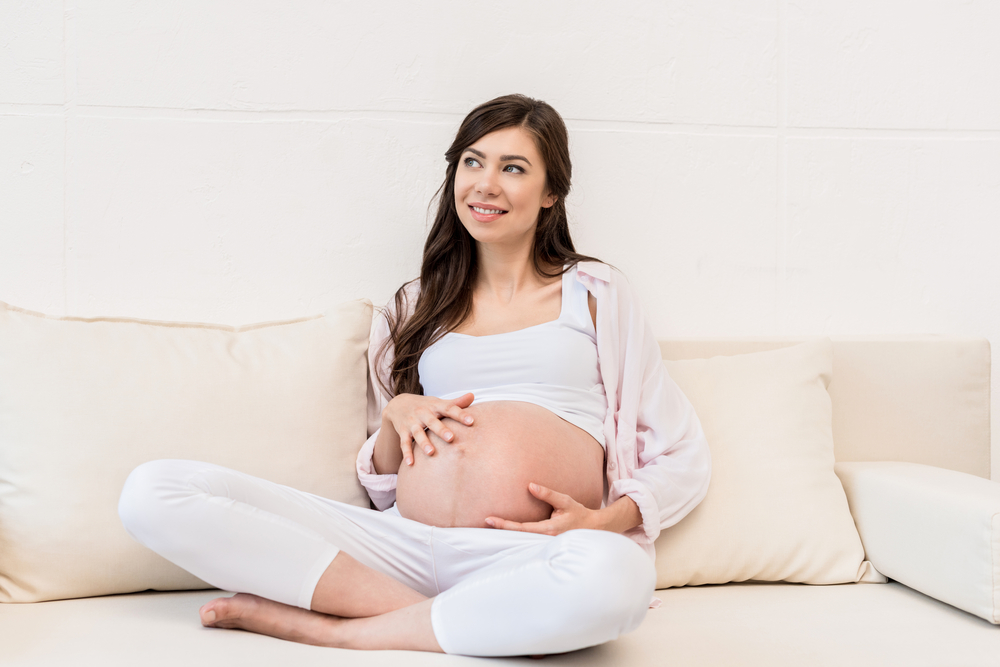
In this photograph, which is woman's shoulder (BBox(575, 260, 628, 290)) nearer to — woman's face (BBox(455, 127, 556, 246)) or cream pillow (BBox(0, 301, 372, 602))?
woman's face (BBox(455, 127, 556, 246))

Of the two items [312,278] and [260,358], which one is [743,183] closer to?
[312,278]

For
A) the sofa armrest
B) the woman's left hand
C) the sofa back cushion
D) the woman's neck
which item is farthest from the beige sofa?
the woman's neck

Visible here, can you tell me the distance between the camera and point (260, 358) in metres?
1.61

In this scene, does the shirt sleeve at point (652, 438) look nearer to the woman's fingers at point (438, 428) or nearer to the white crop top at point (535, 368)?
the white crop top at point (535, 368)

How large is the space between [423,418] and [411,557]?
275 millimetres

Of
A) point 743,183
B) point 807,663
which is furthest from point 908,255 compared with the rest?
point 807,663

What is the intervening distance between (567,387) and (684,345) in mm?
431

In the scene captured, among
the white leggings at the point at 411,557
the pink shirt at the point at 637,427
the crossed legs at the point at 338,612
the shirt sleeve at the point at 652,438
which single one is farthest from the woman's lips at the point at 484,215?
the crossed legs at the point at 338,612

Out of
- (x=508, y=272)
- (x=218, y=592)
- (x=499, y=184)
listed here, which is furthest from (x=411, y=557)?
(x=499, y=184)

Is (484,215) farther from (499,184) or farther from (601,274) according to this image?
(601,274)

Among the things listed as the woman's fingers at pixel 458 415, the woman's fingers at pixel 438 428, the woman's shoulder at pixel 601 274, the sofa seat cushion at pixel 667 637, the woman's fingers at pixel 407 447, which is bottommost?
the sofa seat cushion at pixel 667 637

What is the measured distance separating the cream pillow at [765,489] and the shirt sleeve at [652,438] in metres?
0.06

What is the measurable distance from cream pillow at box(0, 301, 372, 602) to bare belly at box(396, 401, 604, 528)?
227mm

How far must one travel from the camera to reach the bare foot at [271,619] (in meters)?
1.25
